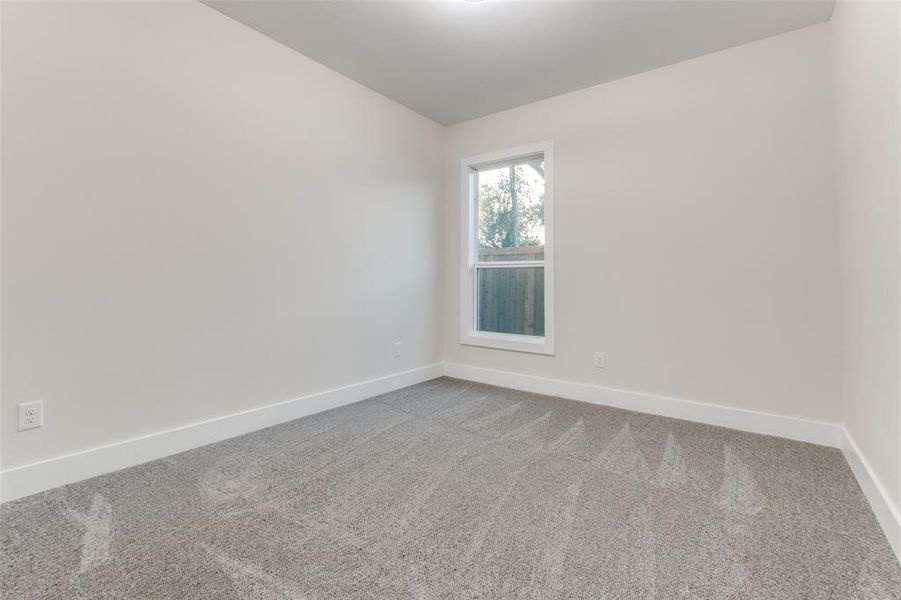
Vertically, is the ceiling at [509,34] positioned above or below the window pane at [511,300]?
above

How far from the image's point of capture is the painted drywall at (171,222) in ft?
5.66

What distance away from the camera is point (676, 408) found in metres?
2.78

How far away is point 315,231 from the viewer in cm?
284

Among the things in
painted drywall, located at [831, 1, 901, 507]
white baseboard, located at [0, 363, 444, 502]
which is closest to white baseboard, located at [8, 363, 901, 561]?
white baseboard, located at [0, 363, 444, 502]

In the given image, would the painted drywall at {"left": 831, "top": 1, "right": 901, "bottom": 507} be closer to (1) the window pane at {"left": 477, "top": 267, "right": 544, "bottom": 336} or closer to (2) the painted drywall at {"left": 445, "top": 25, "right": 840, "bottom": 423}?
(2) the painted drywall at {"left": 445, "top": 25, "right": 840, "bottom": 423}

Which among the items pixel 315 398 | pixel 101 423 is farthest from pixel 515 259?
pixel 101 423

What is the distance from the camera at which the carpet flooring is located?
120cm

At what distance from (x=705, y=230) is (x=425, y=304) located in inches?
93.8

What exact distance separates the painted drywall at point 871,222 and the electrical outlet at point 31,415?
342 centimetres

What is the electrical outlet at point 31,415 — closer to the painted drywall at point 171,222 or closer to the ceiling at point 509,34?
the painted drywall at point 171,222

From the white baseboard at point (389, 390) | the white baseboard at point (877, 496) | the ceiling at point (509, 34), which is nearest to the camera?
the white baseboard at point (877, 496)

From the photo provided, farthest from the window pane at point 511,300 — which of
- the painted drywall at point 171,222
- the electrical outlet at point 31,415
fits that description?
the electrical outlet at point 31,415

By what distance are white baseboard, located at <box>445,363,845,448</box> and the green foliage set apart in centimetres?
→ 126

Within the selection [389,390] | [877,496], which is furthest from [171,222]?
[877,496]
